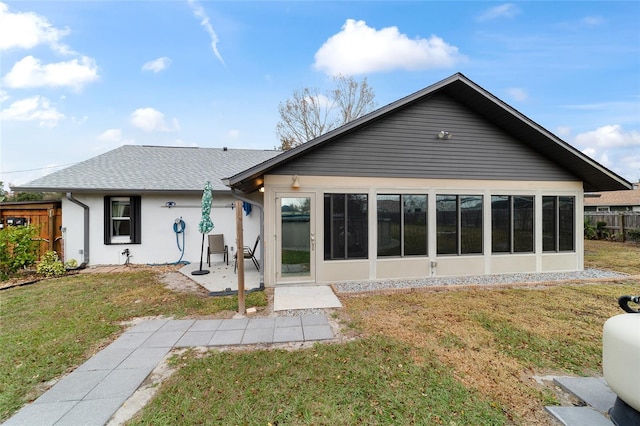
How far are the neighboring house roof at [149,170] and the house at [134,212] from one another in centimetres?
2

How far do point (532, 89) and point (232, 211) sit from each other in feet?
51.1

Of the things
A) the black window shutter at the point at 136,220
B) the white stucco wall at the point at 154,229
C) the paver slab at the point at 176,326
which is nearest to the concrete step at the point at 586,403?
the paver slab at the point at 176,326

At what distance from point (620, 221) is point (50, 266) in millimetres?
23481

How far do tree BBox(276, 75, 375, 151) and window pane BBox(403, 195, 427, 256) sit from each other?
12.4 m

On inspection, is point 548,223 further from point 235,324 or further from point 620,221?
point 620,221

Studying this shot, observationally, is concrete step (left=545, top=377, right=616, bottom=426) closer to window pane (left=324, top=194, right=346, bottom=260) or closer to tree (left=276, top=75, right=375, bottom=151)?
window pane (left=324, top=194, right=346, bottom=260)

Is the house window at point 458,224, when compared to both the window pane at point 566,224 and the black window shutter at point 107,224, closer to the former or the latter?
the window pane at point 566,224

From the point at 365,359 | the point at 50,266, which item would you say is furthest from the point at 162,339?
the point at 50,266

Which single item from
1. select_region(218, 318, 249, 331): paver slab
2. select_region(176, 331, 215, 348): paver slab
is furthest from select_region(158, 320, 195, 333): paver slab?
select_region(218, 318, 249, 331): paver slab

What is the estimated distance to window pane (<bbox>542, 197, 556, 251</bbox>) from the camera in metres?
7.49

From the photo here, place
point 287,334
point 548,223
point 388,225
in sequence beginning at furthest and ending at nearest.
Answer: point 548,223, point 388,225, point 287,334

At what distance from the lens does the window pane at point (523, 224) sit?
7.32m

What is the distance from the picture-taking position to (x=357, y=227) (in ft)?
21.4

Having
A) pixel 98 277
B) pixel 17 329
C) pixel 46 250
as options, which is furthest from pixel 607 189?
pixel 46 250
